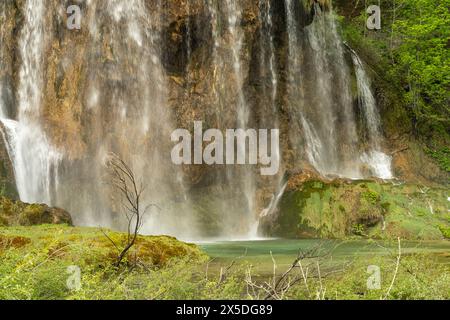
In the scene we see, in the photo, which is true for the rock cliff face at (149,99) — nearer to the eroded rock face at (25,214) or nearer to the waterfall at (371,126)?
the waterfall at (371,126)

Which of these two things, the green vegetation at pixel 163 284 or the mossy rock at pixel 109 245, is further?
the mossy rock at pixel 109 245

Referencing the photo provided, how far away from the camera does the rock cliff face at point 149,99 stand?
916 inches

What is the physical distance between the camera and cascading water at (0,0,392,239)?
2314cm

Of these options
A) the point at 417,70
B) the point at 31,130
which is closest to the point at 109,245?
the point at 31,130

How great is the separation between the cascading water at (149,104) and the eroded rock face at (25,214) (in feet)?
16.6

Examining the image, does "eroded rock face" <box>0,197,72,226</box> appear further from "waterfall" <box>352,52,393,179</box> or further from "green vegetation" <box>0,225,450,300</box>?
"waterfall" <box>352,52,393,179</box>

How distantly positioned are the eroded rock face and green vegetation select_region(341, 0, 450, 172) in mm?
21769

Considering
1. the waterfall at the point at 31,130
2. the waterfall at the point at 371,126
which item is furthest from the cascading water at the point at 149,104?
the waterfall at the point at 371,126

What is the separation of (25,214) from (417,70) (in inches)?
1017

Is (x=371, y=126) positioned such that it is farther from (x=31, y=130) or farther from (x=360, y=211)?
(x=31, y=130)

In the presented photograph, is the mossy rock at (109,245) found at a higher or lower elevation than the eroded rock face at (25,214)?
lower

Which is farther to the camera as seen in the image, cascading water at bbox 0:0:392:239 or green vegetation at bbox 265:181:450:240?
cascading water at bbox 0:0:392:239

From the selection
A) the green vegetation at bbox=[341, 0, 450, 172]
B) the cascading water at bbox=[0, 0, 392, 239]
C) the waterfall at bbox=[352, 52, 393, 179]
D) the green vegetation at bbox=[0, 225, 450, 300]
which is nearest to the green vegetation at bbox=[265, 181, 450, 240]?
the cascading water at bbox=[0, 0, 392, 239]

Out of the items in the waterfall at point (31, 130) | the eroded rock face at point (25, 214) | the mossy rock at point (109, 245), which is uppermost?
the waterfall at point (31, 130)
